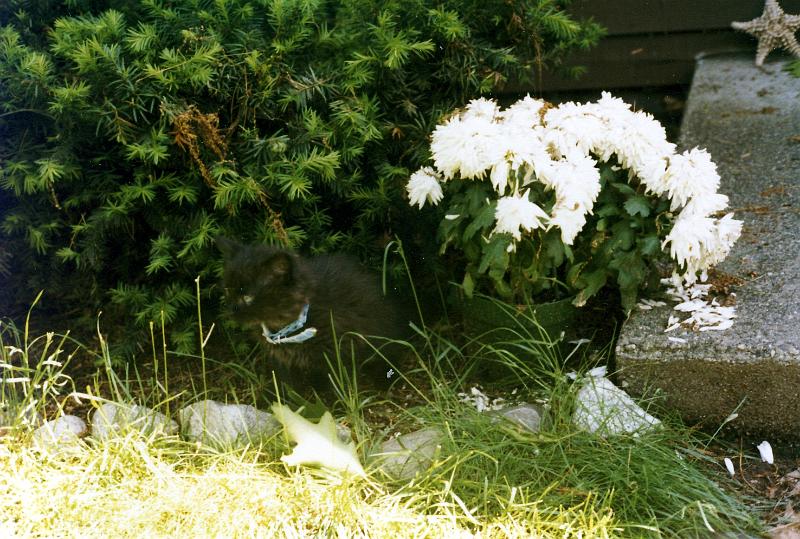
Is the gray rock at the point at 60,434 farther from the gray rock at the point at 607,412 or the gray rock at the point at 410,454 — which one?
the gray rock at the point at 607,412

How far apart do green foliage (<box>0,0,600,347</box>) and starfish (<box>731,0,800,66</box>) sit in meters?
1.81

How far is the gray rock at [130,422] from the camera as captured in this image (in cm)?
306

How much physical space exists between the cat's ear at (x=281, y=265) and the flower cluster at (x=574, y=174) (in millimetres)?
559

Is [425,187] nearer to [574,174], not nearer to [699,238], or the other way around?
[574,174]

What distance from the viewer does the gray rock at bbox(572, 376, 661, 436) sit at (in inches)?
119

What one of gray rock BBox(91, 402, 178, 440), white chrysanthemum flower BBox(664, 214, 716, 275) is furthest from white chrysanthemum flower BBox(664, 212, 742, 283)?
gray rock BBox(91, 402, 178, 440)

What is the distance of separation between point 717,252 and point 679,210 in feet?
0.75

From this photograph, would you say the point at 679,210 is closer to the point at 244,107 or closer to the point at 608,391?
the point at 608,391

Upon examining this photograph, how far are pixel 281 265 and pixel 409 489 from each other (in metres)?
0.95

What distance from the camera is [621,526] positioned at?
263 cm

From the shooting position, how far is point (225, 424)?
320 centimetres

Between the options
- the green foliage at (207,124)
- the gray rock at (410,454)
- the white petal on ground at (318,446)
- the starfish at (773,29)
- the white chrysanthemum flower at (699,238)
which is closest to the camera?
the white petal on ground at (318,446)

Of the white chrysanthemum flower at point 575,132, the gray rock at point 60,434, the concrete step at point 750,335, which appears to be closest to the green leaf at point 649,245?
the concrete step at point 750,335

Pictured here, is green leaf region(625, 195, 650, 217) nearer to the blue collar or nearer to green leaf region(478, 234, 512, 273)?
green leaf region(478, 234, 512, 273)
